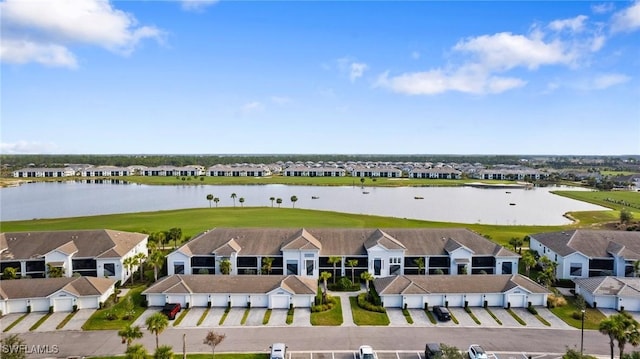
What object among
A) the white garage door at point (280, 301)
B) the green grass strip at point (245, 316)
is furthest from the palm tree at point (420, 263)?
the green grass strip at point (245, 316)

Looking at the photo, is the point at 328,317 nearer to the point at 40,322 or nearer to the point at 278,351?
the point at 278,351

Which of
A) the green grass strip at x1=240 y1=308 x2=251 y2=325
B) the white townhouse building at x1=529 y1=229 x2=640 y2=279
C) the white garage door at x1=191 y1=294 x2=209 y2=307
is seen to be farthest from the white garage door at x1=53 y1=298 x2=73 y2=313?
the white townhouse building at x1=529 y1=229 x2=640 y2=279

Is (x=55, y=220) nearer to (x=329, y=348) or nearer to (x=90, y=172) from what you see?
(x=329, y=348)

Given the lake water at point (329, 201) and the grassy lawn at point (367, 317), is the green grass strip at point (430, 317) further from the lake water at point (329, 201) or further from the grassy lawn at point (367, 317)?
the lake water at point (329, 201)

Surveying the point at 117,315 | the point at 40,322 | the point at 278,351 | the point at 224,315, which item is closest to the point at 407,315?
the point at 278,351

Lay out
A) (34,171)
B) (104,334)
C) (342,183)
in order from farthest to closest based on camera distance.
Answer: (34,171), (342,183), (104,334)

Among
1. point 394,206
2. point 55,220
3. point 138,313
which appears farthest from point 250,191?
point 138,313
